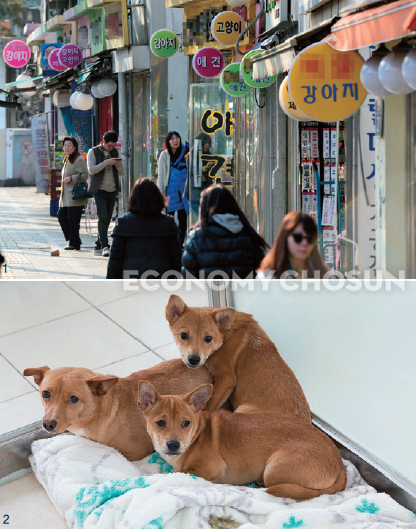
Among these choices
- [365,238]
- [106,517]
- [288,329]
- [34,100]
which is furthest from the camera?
[34,100]

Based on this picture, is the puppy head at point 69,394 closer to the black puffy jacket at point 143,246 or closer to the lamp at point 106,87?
the black puffy jacket at point 143,246

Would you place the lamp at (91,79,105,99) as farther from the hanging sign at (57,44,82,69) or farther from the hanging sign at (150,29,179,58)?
the hanging sign at (150,29,179,58)

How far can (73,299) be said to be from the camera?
3088 millimetres

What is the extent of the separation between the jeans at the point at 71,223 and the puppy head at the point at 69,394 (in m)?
5.36

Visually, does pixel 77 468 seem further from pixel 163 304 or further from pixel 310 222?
pixel 310 222

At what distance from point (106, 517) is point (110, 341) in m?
0.97

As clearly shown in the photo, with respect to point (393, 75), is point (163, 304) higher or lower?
lower

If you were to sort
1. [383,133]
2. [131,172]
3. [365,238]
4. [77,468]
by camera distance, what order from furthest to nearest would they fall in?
1. [131,172]
2. [365,238]
3. [383,133]
4. [77,468]

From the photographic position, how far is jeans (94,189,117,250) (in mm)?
7633

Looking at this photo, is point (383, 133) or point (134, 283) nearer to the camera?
point (134, 283)

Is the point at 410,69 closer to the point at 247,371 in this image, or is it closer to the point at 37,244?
the point at 247,371

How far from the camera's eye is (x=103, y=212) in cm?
789

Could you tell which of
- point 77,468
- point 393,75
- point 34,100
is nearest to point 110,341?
point 77,468

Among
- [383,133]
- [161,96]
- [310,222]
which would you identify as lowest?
[310,222]
